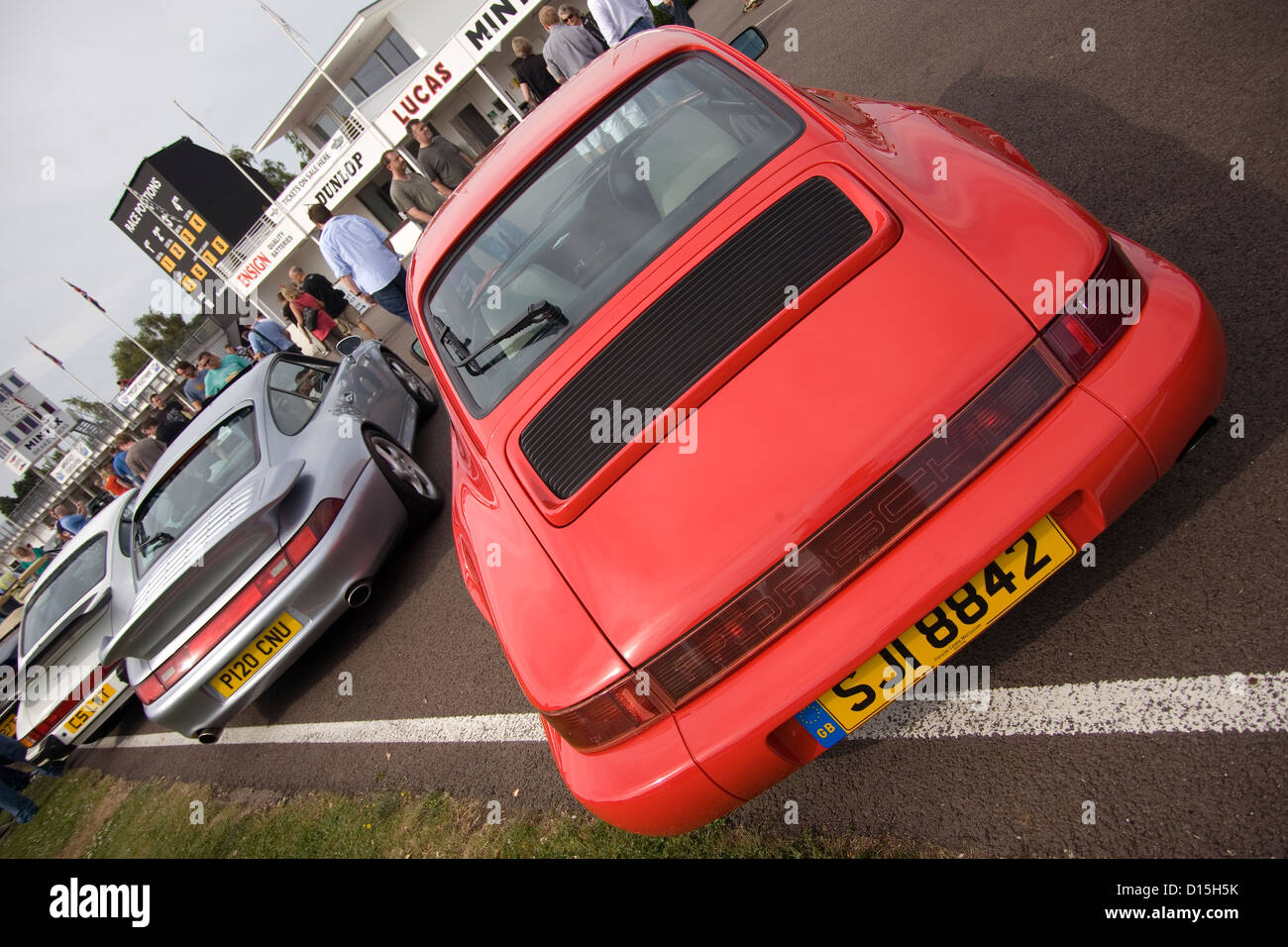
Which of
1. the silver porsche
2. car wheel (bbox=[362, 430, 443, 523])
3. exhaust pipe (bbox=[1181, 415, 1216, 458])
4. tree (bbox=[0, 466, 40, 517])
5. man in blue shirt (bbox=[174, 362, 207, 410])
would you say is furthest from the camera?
tree (bbox=[0, 466, 40, 517])

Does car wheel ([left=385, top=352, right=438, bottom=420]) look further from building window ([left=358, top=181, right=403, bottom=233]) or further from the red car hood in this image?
building window ([left=358, top=181, right=403, bottom=233])

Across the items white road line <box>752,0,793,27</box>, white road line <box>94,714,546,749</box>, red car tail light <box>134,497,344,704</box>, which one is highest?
red car tail light <box>134,497,344,704</box>

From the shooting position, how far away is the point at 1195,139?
329 centimetres

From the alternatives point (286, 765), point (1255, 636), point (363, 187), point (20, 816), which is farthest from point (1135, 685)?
point (363, 187)

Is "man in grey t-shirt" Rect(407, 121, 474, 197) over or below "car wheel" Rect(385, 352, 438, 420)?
over

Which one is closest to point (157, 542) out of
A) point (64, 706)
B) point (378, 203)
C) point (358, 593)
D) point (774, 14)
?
point (358, 593)

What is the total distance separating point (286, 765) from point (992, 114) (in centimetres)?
569

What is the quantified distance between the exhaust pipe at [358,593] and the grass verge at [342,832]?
3.70ft

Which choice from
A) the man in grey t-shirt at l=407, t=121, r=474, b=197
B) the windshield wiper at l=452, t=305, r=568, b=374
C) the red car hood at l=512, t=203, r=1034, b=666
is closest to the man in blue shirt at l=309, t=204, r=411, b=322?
the man in grey t-shirt at l=407, t=121, r=474, b=197

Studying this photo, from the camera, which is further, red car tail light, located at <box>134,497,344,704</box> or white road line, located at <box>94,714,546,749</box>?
red car tail light, located at <box>134,497,344,704</box>

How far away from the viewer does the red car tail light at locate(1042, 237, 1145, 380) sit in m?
1.77

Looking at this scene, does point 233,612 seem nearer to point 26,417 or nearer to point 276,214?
point 276,214

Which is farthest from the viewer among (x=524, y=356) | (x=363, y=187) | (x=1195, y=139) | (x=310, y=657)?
(x=363, y=187)

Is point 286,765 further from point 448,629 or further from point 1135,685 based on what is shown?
point 1135,685
